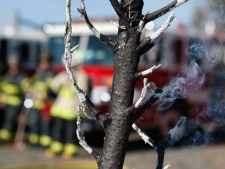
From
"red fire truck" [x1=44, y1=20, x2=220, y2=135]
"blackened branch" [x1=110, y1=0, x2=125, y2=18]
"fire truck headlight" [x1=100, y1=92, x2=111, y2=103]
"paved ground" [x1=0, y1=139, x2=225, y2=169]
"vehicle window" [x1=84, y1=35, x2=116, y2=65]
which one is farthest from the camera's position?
"vehicle window" [x1=84, y1=35, x2=116, y2=65]

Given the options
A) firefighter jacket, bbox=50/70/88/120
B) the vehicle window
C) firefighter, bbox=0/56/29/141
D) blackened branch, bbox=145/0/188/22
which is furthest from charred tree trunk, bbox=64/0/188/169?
firefighter, bbox=0/56/29/141

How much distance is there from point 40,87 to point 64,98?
1.30 m

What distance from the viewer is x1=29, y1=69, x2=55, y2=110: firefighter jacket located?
10.9 metres

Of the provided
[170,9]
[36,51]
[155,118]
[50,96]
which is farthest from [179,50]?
[170,9]

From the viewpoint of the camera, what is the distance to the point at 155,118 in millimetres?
12156

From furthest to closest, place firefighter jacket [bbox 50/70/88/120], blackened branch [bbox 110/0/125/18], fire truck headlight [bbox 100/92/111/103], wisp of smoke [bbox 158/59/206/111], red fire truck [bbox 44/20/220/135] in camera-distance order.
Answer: red fire truck [bbox 44/20/220/135] → fire truck headlight [bbox 100/92/111/103] → firefighter jacket [bbox 50/70/88/120] → wisp of smoke [bbox 158/59/206/111] → blackened branch [bbox 110/0/125/18]

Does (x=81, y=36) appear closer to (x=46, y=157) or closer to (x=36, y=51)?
(x=46, y=157)

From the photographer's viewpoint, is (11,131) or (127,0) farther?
(11,131)

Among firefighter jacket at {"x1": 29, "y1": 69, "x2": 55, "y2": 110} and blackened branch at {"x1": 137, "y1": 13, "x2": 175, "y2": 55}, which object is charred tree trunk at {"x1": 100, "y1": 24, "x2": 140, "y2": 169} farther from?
firefighter jacket at {"x1": 29, "y1": 69, "x2": 55, "y2": 110}

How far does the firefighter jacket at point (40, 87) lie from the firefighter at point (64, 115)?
0.39 m

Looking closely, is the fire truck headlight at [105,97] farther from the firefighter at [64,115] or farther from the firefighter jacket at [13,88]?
the firefighter jacket at [13,88]

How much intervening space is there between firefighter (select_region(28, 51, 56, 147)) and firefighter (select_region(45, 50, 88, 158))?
1.37 feet

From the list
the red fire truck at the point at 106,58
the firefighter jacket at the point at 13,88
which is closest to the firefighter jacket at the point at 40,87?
the firefighter jacket at the point at 13,88

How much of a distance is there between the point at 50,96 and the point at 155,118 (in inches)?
95.1
